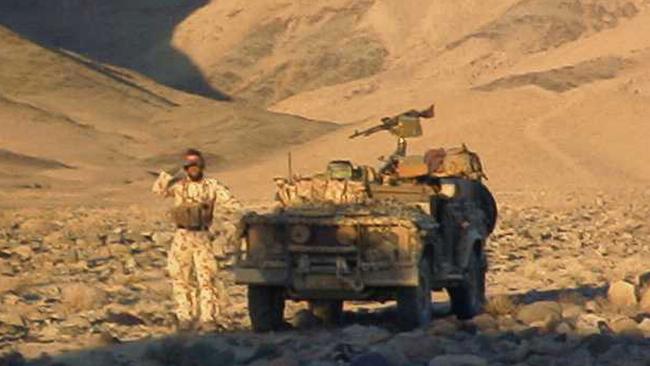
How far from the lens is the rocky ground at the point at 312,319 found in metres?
14.1

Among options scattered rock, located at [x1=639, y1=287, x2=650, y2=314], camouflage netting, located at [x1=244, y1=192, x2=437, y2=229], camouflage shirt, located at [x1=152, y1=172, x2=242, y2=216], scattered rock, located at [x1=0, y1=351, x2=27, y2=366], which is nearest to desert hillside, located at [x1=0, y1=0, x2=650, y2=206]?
scattered rock, located at [x1=639, y1=287, x2=650, y2=314]

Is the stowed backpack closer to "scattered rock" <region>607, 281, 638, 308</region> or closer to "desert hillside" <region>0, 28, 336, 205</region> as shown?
"scattered rock" <region>607, 281, 638, 308</region>

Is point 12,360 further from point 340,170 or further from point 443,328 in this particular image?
point 340,170

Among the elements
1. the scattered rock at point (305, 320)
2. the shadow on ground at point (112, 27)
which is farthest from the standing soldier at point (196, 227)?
the shadow on ground at point (112, 27)

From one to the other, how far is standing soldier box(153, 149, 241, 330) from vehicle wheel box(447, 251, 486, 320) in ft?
7.80

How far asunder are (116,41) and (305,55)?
15.1 meters

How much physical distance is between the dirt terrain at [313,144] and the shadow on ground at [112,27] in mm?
187

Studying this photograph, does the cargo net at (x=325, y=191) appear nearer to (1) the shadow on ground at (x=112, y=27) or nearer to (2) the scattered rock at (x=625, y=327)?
(2) the scattered rock at (x=625, y=327)

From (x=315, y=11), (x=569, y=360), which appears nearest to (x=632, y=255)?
(x=569, y=360)

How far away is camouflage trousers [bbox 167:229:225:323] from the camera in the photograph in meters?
16.7

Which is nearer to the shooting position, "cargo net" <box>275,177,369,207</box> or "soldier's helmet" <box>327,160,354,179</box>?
"cargo net" <box>275,177,369,207</box>

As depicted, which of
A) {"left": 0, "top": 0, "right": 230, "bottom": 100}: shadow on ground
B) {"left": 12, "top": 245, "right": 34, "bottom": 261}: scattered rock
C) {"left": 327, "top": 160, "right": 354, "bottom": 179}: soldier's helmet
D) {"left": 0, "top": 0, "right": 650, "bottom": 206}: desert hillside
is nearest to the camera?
{"left": 327, "top": 160, "right": 354, "bottom": 179}: soldier's helmet

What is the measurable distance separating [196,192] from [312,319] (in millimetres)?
1976

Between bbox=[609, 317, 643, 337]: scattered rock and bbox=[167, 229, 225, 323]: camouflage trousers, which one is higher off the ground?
bbox=[167, 229, 225, 323]: camouflage trousers
